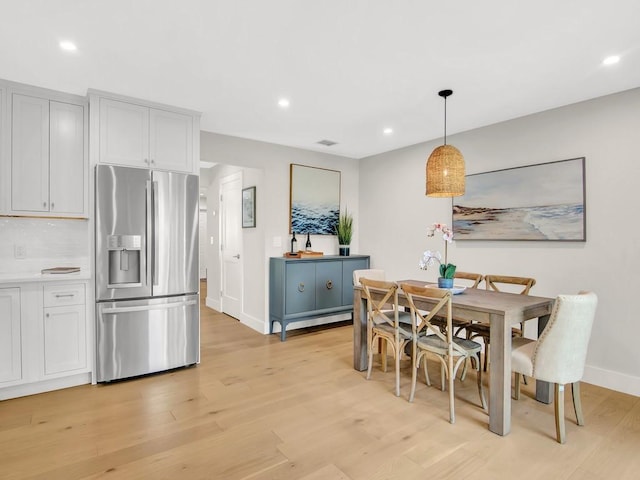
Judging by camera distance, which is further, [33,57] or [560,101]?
[560,101]

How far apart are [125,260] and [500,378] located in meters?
3.14

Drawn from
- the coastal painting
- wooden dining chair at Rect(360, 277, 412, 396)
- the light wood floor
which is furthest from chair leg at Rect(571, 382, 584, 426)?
the coastal painting

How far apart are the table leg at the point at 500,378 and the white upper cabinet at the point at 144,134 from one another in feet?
10.0

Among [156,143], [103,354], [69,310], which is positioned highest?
[156,143]

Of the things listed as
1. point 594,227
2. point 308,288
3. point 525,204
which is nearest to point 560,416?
point 594,227

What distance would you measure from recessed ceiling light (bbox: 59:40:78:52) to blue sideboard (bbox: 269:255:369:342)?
2834mm

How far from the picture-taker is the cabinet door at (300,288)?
14.7 feet

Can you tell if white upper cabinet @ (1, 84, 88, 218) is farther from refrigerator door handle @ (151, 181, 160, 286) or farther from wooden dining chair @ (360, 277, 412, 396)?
wooden dining chair @ (360, 277, 412, 396)

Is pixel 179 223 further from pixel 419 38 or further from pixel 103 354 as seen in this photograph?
pixel 419 38

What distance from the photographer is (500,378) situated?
236cm

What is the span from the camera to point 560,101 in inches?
129

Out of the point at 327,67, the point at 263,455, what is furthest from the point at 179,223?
the point at 263,455

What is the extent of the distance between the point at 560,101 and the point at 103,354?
4.68 m

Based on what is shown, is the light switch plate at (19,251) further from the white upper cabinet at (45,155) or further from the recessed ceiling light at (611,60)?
the recessed ceiling light at (611,60)
